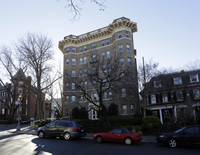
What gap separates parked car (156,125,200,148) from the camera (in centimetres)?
1024

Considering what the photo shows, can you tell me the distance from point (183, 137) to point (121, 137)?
4203 millimetres

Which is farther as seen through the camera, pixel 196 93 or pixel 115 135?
pixel 196 93

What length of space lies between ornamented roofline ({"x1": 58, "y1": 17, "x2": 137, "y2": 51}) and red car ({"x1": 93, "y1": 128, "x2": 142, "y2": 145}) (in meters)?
26.7

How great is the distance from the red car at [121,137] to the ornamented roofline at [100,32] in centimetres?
2669

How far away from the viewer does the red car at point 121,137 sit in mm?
11812

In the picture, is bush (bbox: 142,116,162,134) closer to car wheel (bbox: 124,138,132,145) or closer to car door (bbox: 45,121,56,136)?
car wheel (bbox: 124,138,132,145)

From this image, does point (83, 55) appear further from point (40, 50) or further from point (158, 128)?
point (158, 128)

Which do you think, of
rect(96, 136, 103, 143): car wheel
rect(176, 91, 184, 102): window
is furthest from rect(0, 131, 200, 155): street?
rect(176, 91, 184, 102): window

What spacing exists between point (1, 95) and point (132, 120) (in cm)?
5348

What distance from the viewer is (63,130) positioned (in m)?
14.1

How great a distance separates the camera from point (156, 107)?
106 feet

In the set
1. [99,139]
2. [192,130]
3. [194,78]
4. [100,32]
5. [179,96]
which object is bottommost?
[99,139]

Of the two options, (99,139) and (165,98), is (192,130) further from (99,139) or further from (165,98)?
(165,98)

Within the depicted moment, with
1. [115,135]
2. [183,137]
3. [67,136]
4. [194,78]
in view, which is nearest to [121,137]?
[115,135]
